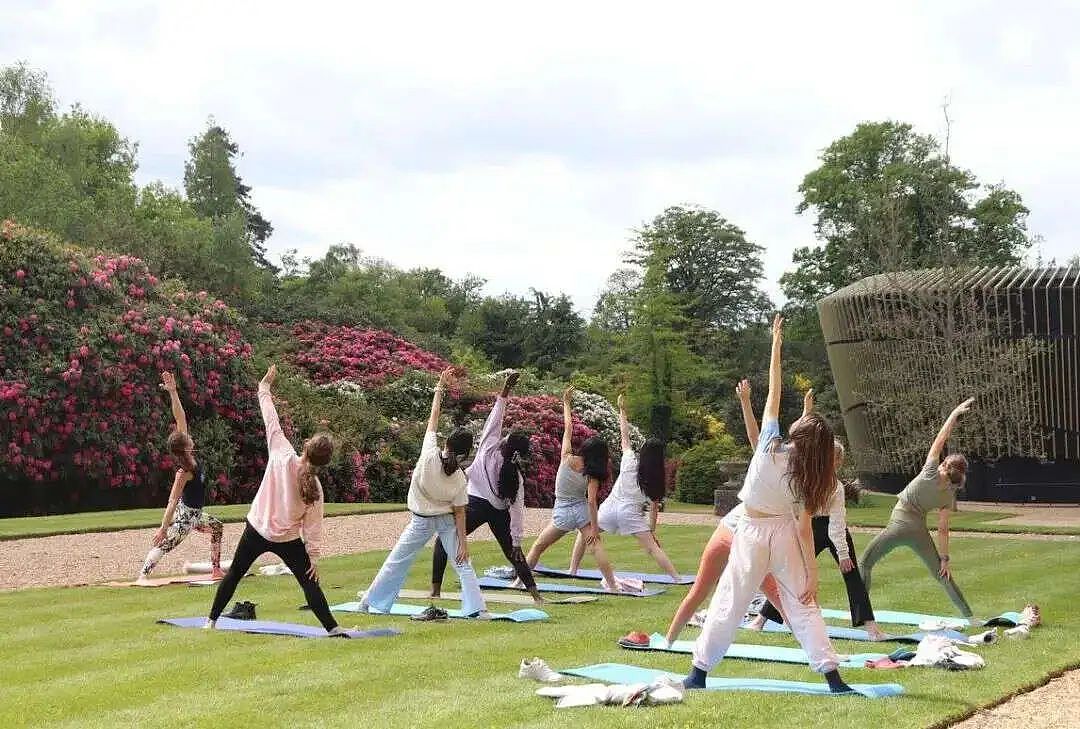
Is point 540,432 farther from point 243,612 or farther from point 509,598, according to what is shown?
point 243,612

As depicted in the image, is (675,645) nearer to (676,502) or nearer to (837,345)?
(676,502)

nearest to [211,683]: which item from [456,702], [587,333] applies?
[456,702]

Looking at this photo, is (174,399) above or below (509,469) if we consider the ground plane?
above

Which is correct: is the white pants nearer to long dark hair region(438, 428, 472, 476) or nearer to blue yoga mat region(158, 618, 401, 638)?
blue yoga mat region(158, 618, 401, 638)

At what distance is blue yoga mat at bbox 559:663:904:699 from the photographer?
301 inches

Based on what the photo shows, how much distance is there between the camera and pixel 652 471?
1392 centimetres

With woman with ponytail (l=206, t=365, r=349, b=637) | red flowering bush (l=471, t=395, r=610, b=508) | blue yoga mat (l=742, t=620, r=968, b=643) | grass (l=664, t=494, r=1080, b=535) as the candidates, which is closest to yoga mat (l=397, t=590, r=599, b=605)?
blue yoga mat (l=742, t=620, r=968, b=643)

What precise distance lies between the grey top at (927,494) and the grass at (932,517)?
40.4 feet

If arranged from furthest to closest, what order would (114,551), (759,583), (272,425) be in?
(114,551) < (272,425) < (759,583)

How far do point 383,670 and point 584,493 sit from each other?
544 cm

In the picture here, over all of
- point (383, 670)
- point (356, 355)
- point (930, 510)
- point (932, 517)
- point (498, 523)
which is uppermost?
point (356, 355)

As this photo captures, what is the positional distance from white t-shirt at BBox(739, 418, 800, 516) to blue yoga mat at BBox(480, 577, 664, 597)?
19.6 feet

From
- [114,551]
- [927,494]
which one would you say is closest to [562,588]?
[927,494]

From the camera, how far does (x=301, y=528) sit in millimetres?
9742
